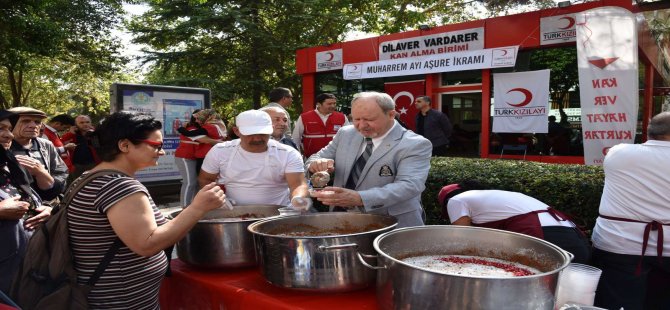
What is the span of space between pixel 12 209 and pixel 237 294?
1.37m

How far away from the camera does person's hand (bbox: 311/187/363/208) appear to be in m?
2.00

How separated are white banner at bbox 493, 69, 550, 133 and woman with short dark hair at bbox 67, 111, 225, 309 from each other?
8.46 meters

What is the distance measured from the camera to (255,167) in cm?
292

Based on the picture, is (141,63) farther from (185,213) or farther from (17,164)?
(185,213)

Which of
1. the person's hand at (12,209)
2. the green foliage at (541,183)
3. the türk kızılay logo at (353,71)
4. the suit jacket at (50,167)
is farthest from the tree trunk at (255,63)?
the person's hand at (12,209)

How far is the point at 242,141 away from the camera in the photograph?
2.97m

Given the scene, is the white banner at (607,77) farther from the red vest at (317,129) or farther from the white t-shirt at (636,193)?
the white t-shirt at (636,193)

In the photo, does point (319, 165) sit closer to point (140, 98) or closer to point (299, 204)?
point (299, 204)

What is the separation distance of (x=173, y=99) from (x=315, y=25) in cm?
888

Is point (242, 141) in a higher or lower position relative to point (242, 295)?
higher

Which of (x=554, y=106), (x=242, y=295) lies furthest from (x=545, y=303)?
(x=554, y=106)

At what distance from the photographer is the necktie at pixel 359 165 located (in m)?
2.61

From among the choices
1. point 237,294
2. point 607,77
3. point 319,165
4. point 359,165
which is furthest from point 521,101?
point 237,294

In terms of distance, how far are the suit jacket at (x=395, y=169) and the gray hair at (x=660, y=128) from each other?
132cm
